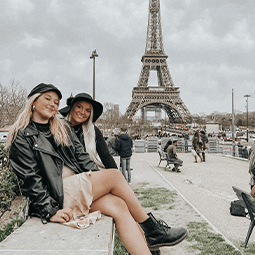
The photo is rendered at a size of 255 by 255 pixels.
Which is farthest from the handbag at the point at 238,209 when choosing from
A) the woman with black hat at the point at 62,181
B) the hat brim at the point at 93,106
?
the hat brim at the point at 93,106

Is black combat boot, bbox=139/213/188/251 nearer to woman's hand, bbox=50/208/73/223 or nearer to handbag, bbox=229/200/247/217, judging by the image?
woman's hand, bbox=50/208/73/223

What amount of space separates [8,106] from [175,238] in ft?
71.2

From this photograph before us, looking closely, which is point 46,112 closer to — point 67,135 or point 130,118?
point 67,135

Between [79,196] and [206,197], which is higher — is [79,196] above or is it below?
above

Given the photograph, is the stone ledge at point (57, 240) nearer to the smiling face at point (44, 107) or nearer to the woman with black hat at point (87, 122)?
the smiling face at point (44, 107)

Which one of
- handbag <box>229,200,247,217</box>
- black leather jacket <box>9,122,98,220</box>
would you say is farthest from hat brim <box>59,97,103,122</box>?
handbag <box>229,200,247,217</box>

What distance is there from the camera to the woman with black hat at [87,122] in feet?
9.56

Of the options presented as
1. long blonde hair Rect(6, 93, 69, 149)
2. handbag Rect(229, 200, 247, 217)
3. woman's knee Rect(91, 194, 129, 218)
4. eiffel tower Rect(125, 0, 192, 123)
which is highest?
eiffel tower Rect(125, 0, 192, 123)

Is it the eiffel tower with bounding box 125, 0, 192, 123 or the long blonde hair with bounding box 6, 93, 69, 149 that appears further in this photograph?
the eiffel tower with bounding box 125, 0, 192, 123

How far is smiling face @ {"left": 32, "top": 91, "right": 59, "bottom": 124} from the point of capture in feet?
7.57

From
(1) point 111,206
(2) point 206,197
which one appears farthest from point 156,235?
(2) point 206,197

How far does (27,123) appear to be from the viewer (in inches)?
87.1

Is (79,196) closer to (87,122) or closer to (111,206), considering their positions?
(111,206)

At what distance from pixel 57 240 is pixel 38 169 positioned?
69 cm
